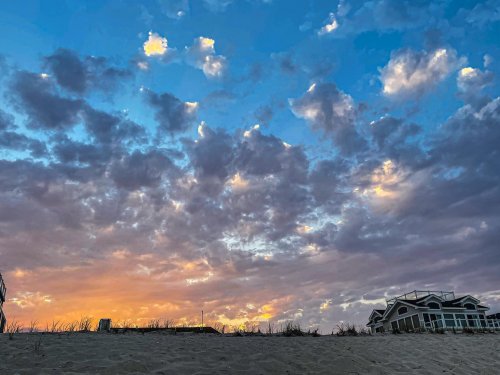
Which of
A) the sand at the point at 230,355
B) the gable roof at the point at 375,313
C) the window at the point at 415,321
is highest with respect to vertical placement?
the gable roof at the point at 375,313

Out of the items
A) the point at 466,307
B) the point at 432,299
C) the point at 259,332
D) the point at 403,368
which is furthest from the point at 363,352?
the point at 466,307

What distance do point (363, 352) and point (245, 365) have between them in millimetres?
6013

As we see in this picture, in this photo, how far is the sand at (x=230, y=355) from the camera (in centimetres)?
1192

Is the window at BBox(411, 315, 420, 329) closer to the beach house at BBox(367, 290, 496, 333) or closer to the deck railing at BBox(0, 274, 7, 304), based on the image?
the beach house at BBox(367, 290, 496, 333)

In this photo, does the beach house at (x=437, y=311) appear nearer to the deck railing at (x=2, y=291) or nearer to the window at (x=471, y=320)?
the window at (x=471, y=320)

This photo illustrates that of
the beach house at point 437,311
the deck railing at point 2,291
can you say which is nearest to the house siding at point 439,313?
the beach house at point 437,311

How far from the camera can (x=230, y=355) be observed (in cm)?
1416

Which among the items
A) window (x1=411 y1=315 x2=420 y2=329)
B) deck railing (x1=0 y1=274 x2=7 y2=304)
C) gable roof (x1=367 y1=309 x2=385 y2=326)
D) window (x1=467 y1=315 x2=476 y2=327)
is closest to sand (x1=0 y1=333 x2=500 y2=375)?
deck railing (x1=0 y1=274 x2=7 y2=304)

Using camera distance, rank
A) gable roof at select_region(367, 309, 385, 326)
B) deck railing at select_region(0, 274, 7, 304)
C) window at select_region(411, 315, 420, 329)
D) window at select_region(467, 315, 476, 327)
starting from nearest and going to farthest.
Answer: deck railing at select_region(0, 274, 7, 304) < window at select_region(411, 315, 420, 329) < window at select_region(467, 315, 476, 327) < gable roof at select_region(367, 309, 385, 326)

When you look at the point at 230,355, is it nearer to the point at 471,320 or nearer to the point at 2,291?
the point at 2,291

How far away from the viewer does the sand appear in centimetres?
1192

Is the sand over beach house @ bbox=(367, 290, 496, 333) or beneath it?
beneath

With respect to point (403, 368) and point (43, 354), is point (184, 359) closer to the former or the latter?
point (43, 354)

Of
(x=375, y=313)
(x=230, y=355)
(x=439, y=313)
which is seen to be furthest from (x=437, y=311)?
(x=230, y=355)
